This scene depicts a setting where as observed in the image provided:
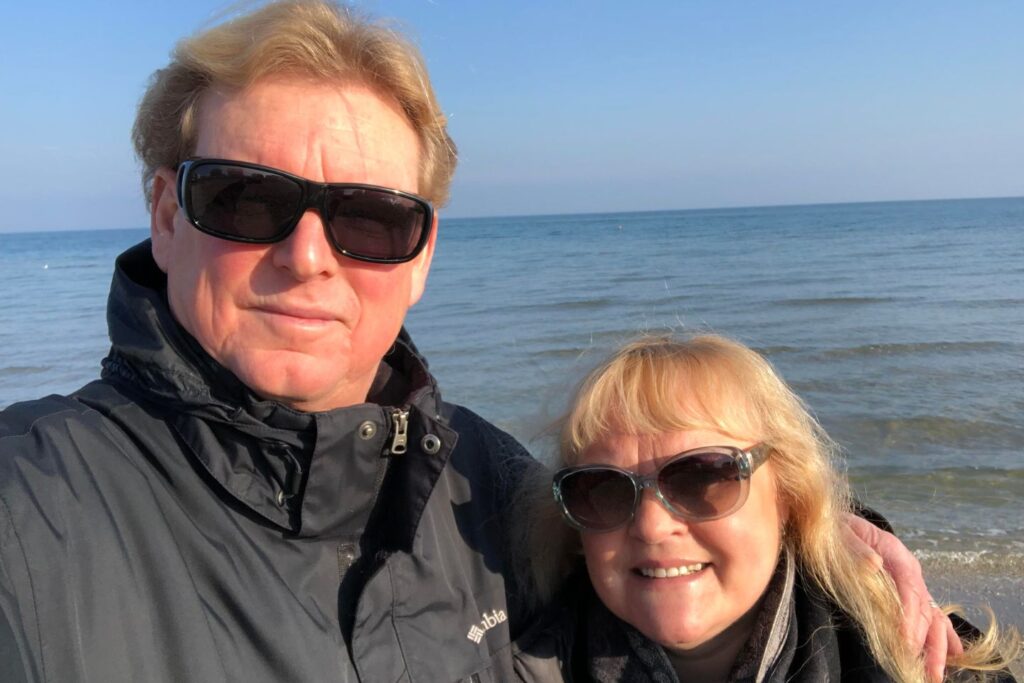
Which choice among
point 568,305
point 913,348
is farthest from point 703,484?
point 568,305

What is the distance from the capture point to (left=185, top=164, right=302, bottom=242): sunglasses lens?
168 centimetres

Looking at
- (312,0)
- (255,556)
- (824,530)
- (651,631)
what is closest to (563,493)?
(651,631)


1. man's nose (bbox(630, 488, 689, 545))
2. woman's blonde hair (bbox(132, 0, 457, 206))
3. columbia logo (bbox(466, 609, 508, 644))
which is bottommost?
columbia logo (bbox(466, 609, 508, 644))

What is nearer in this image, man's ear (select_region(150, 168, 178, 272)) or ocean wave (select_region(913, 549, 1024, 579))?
man's ear (select_region(150, 168, 178, 272))

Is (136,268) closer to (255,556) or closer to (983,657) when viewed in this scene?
(255,556)

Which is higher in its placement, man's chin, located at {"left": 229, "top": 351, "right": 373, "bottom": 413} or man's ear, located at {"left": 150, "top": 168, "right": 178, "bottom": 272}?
man's ear, located at {"left": 150, "top": 168, "right": 178, "bottom": 272}

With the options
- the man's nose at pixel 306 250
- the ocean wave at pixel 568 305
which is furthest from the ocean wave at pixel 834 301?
the man's nose at pixel 306 250

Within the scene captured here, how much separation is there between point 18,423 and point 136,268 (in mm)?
515

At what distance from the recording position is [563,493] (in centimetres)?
216

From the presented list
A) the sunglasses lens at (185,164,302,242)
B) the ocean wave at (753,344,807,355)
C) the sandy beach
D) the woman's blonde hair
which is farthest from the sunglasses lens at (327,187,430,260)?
the ocean wave at (753,344,807,355)

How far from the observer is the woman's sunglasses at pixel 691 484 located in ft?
6.63

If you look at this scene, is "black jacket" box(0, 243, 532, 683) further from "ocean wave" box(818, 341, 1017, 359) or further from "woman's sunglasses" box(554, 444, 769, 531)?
"ocean wave" box(818, 341, 1017, 359)

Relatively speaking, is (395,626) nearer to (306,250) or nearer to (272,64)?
(306,250)

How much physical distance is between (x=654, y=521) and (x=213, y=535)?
117cm
